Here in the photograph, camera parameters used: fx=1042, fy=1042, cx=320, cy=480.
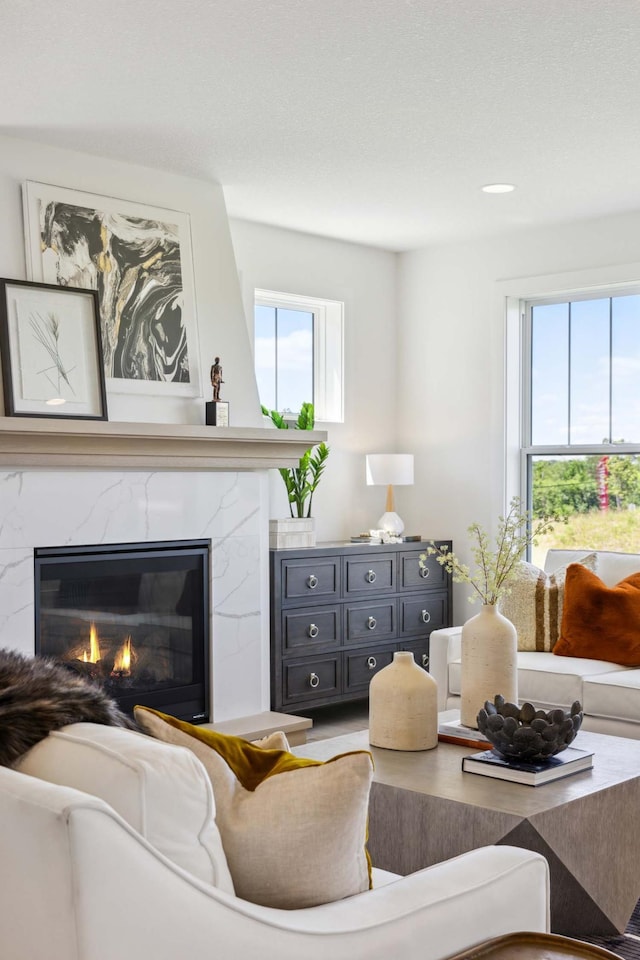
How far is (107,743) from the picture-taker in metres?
1.39

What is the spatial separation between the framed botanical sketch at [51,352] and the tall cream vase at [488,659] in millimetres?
1889

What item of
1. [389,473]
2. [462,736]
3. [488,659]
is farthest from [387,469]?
[462,736]

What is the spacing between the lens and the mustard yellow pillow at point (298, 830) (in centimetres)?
149

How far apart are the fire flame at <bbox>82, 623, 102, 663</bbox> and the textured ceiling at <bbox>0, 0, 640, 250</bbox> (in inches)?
79.4

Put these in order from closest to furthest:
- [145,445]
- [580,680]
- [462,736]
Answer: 1. [462,736]
2. [580,680]
3. [145,445]

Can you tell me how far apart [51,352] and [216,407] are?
2.59 ft

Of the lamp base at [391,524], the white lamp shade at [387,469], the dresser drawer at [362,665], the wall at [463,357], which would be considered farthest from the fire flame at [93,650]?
the wall at [463,357]

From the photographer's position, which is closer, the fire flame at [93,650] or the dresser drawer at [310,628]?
the fire flame at [93,650]

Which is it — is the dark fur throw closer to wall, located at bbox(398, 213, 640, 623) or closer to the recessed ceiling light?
the recessed ceiling light

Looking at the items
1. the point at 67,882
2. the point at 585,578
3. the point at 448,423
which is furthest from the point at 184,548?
the point at 67,882

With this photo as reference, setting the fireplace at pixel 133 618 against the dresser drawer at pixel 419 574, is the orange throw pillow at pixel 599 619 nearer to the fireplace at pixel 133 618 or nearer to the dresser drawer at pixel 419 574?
the dresser drawer at pixel 419 574

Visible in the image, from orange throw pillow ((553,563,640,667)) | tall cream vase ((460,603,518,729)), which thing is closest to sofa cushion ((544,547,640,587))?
orange throw pillow ((553,563,640,667))

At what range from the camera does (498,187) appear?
4.87 m

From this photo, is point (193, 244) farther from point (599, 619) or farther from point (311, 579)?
point (599, 619)
